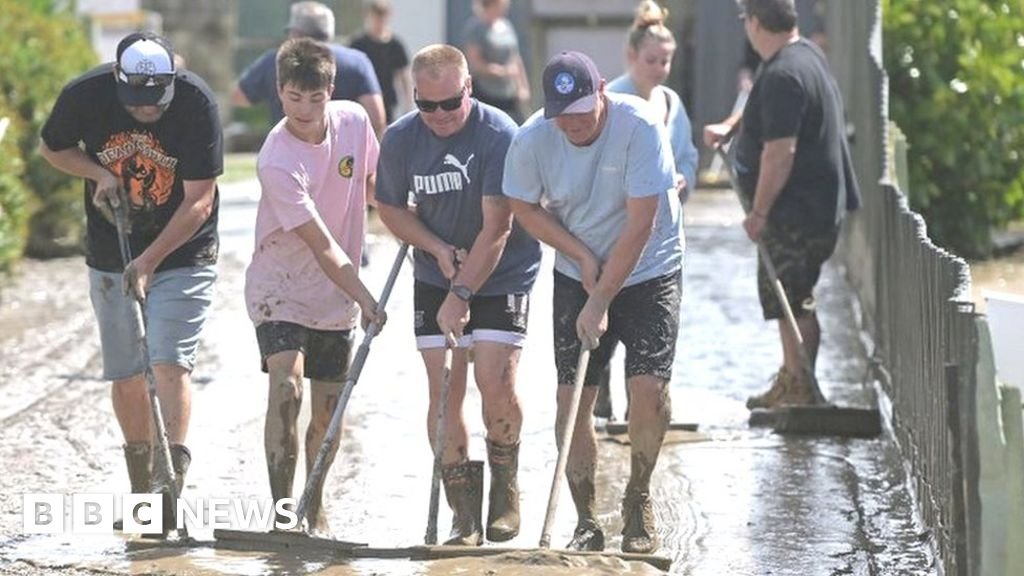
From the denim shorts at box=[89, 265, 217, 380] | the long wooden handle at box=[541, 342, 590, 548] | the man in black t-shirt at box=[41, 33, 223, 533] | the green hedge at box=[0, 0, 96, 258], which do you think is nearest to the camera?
the long wooden handle at box=[541, 342, 590, 548]

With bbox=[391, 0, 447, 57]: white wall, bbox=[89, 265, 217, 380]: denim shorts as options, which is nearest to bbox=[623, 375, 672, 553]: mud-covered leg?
bbox=[89, 265, 217, 380]: denim shorts

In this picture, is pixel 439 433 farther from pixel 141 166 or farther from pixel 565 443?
pixel 141 166

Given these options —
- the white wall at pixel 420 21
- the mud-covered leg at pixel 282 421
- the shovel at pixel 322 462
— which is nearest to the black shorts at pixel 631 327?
the shovel at pixel 322 462

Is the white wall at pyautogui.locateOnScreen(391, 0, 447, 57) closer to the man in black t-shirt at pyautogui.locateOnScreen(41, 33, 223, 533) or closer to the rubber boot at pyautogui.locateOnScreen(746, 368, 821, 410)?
the rubber boot at pyautogui.locateOnScreen(746, 368, 821, 410)

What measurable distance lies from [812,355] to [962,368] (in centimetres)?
460

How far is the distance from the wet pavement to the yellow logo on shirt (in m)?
1.31

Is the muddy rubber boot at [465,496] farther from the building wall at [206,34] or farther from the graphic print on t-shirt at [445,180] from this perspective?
the building wall at [206,34]

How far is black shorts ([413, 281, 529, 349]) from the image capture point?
28.1ft

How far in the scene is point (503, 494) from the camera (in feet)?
28.3

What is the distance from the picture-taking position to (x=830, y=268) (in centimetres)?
1645

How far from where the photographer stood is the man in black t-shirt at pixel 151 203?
8.62 metres

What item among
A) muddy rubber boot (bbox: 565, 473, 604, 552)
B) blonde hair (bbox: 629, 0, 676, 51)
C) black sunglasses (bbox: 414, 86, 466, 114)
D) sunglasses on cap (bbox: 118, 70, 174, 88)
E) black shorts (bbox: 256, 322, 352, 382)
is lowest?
muddy rubber boot (bbox: 565, 473, 604, 552)

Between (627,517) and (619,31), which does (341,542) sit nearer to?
(627,517)

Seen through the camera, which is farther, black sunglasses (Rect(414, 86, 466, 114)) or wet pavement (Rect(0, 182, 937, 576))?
black sunglasses (Rect(414, 86, 466, 114))
